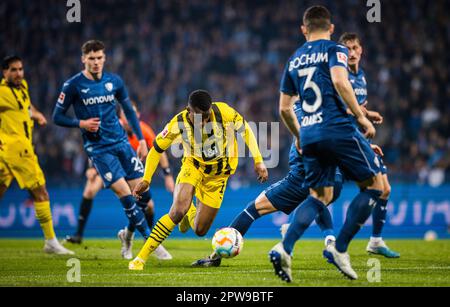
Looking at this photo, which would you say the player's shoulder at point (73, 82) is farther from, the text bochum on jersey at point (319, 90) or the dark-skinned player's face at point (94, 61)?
the text bochum on jersey at point (319, 90)

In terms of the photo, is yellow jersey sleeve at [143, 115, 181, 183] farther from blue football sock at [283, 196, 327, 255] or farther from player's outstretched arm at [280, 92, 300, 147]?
blue football sock at [283, 196, 327, 255]

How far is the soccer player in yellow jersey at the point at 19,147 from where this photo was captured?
10.9 meters

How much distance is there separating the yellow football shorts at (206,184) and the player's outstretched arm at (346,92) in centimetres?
263

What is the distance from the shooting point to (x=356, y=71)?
392 inches

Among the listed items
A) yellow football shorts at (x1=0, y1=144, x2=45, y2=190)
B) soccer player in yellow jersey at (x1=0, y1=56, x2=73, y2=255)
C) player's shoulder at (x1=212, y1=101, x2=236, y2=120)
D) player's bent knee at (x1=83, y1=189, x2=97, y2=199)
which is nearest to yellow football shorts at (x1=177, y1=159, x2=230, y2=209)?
player's shoulder at (x1=212, y1=101, x2=236, y2=120)

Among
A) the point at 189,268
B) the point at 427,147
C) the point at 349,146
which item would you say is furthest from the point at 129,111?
the point at 427,147

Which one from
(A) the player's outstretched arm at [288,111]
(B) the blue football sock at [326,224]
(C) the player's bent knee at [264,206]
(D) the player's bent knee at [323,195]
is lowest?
(B) the blue football sock at [326,224]

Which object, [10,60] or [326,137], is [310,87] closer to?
[326,137]

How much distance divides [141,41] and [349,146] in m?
17.8

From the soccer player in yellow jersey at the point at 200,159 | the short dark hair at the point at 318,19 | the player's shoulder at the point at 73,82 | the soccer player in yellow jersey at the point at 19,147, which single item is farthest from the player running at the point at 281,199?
the soccer player in yellow jersey at the point at 19,147

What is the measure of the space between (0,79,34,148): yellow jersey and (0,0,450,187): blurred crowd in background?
7.36 m

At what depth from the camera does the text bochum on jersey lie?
6707 millimetres

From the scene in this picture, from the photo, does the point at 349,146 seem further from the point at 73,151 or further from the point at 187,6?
the point at 187,6

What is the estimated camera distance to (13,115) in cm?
1101
